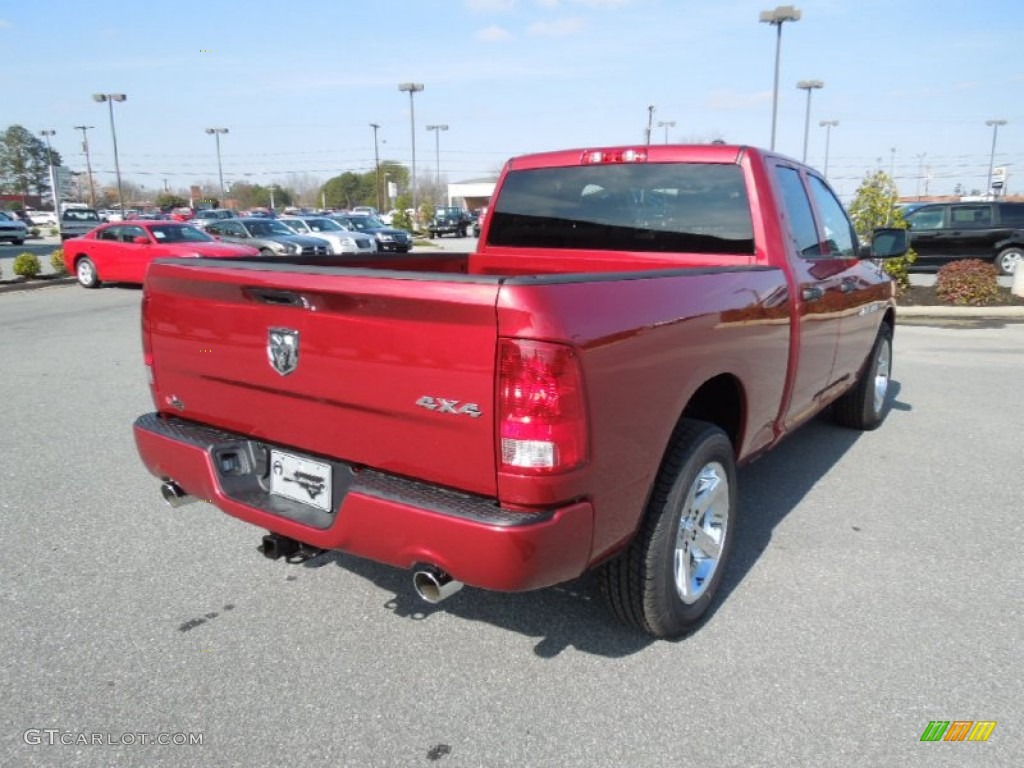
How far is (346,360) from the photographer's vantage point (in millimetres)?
2375

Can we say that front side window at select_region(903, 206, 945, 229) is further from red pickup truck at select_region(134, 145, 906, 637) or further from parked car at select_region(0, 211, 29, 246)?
parked car at select_region(0, 211, 29, 246)

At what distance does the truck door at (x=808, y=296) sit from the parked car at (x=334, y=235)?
18.1m

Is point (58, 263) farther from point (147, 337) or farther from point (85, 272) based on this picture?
point (147, 337)

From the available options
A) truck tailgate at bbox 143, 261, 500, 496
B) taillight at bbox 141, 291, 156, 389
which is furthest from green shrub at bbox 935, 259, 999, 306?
taillight at bbox 141, 291, 156, 389

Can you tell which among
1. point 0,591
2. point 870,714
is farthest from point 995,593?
point 0,591

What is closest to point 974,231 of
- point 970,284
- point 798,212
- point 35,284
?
point 970,284

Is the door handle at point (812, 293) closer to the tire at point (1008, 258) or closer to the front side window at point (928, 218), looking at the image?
the front side window at point (928, 218)

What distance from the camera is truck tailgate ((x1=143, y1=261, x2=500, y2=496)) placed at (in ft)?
7.00

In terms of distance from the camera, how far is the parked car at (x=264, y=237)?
1955 centimetres

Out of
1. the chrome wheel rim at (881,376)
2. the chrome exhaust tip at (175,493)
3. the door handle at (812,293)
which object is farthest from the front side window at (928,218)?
the chrome exhaust tip at (175,493)

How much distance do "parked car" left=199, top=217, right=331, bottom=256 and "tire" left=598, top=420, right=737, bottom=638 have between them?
696 inches

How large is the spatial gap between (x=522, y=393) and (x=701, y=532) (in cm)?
134

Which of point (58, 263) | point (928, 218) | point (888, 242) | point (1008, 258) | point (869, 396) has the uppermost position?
point (928, 218)

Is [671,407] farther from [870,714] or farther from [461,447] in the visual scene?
[870,714]
